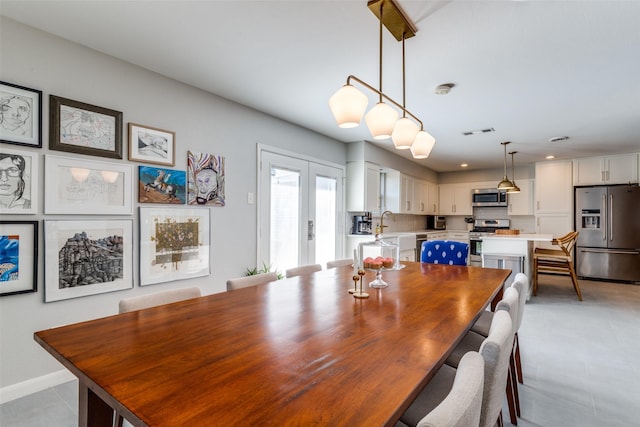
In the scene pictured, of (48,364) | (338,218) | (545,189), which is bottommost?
(48,364)

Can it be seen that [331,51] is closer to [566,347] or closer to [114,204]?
[114,204]

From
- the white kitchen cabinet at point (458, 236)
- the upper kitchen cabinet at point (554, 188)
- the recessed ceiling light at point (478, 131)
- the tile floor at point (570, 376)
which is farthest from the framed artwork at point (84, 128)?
the upper kitchen cabinet at point (554, 188)

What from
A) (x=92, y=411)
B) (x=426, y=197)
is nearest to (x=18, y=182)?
(x=92, y=411)

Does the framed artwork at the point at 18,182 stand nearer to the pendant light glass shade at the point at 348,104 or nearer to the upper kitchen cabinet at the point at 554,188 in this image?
the pendant light glass shade at the point at 348,104

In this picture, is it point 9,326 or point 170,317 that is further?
point 9,326

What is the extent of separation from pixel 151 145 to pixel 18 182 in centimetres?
90

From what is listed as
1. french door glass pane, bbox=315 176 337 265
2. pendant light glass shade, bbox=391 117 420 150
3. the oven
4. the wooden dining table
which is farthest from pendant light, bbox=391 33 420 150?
the oven

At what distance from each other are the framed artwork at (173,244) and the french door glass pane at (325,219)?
1.86m

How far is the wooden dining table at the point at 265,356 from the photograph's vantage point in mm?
705

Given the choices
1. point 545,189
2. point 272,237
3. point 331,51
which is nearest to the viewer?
point 331,51

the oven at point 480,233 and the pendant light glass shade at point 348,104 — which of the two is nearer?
the pendant light glass shade at point 348,104

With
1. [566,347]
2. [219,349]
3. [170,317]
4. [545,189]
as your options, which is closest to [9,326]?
[170,317]

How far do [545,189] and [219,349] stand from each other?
735cm

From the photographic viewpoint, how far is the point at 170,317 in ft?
4.42
